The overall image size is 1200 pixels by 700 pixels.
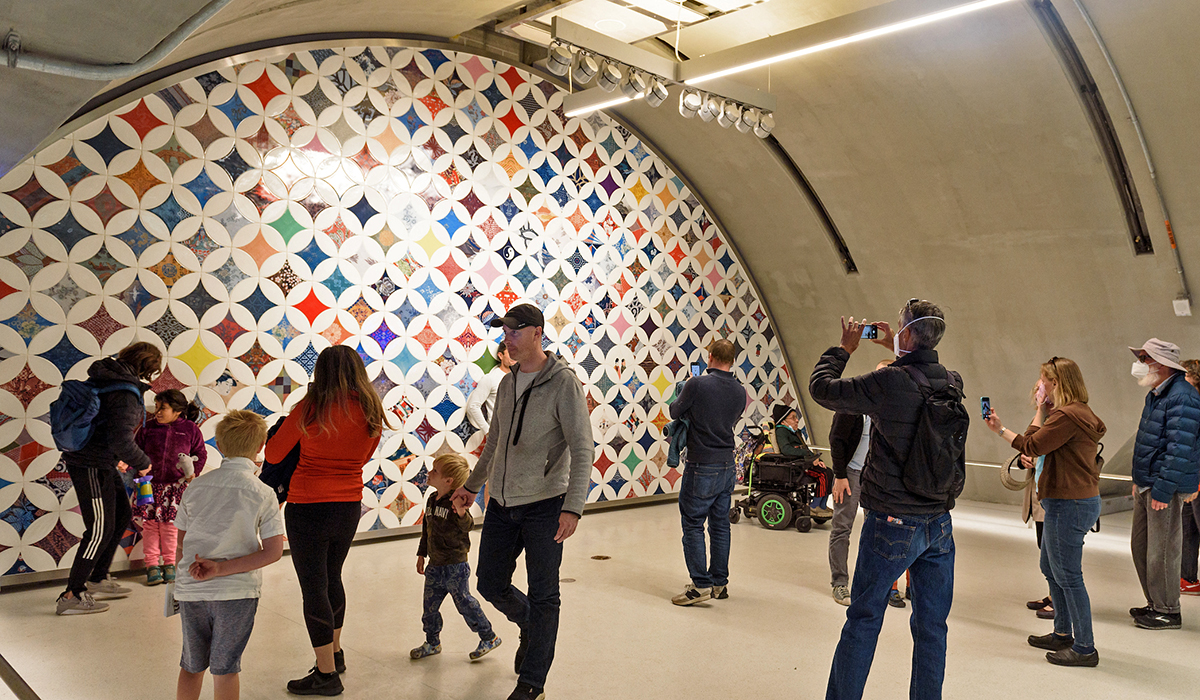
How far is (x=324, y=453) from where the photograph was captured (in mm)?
3482

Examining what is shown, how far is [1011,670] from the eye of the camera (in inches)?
159

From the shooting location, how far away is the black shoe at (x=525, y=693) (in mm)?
3332

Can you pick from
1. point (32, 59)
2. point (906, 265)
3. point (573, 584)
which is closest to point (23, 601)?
point (573, 584)

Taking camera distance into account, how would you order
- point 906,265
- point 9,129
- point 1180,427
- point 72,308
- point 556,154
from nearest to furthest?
point 9,129, point 1180,427, point 72,308, point 556,154, point 906,265

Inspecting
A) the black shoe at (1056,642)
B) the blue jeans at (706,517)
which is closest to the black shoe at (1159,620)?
the black shoe at (1056,642)

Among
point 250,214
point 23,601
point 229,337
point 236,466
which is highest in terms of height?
point 250,214

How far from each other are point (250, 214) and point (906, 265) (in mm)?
6587

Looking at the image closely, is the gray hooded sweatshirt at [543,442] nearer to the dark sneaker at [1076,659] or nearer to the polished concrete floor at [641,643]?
the polished concrete floor at [641,643]

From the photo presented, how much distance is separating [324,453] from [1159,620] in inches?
186

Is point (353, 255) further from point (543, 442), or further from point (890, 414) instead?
point (890, 414)

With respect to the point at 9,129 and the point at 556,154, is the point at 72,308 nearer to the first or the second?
the point at 9,129

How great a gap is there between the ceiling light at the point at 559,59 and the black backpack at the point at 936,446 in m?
3.59

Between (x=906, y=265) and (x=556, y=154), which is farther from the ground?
(x=556, y=154)

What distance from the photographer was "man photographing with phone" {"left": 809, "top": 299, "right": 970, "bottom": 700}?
3.08m
